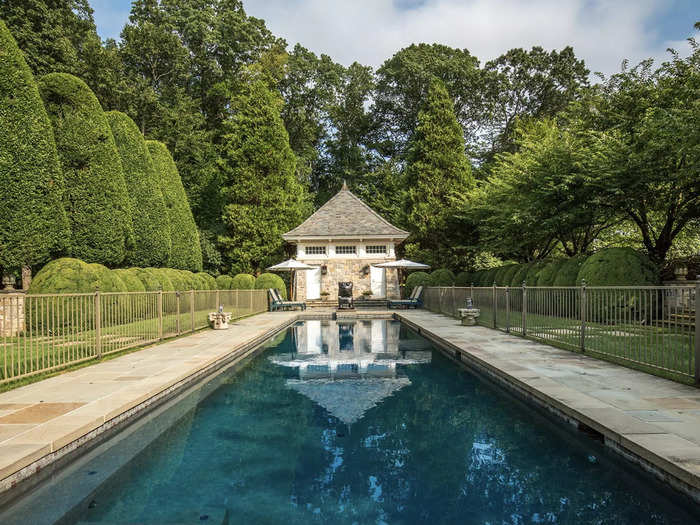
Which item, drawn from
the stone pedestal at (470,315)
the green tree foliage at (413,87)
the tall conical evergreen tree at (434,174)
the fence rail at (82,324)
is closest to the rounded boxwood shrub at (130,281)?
the fence rail at (82,324)

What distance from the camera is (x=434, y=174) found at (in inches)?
1128

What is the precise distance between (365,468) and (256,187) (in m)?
25.7

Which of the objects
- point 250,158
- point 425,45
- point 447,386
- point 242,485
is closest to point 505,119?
point 425,45

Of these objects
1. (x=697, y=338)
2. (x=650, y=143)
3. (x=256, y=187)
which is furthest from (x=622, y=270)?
(x=256, y=187)

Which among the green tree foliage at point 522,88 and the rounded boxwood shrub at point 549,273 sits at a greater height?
the green tree foliage at point 522,88

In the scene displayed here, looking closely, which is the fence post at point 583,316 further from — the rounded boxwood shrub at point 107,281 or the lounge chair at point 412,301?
the lounge chair at point 412,301

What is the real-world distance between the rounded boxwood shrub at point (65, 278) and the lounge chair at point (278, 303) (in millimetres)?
10042

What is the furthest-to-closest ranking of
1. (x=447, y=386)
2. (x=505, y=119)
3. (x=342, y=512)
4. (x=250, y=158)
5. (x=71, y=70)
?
(x=505, y=119)
(x=250, y=158)
(x=71, y=70)
(x=447, y=386)
(x=342, y=512)

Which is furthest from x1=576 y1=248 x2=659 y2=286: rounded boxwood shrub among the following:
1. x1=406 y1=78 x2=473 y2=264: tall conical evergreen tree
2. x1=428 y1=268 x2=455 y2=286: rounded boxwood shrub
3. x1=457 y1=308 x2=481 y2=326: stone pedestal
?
x1=406 y1=78 x2=473 y2=264: tall conical evergreen tree

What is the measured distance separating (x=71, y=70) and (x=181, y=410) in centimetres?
2368

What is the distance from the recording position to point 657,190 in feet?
41.2

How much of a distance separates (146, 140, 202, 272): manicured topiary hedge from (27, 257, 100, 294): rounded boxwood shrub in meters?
8.61

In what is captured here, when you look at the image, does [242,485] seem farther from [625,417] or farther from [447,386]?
[447,386]

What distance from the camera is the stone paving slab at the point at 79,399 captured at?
10.5 feet
